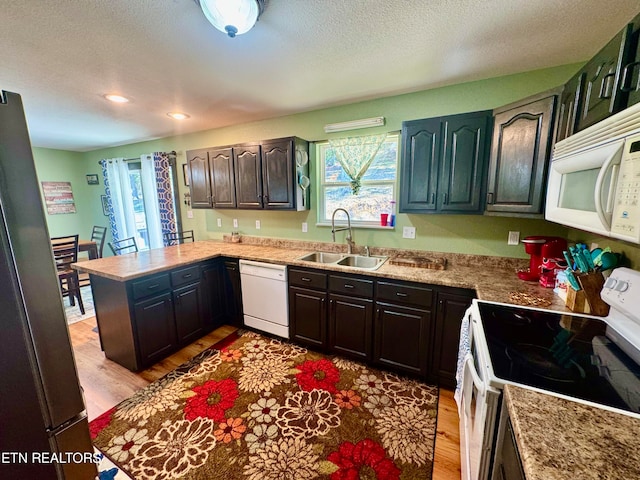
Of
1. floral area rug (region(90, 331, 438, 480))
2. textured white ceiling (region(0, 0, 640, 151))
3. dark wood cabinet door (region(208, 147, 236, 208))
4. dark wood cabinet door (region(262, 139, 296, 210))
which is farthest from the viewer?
dark wood cabinet door (region(208, 147, 236, 208))

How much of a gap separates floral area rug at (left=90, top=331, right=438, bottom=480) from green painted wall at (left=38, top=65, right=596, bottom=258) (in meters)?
1.29

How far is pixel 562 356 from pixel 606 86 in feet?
3.83

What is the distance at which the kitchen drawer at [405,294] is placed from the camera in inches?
78.9

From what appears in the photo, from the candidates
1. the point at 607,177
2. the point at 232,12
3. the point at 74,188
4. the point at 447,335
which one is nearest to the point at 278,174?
the point at 232,12

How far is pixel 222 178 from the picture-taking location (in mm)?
3148

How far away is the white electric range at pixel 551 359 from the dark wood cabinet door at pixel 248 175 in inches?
94.6

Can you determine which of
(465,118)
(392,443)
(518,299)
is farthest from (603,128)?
(392,443)

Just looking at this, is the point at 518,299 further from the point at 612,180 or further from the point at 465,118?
the point at 465,118

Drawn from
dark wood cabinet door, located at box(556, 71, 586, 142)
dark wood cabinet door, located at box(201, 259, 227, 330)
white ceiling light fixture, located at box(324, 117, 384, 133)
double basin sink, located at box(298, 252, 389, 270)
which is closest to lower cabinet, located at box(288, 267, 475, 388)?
double basin sink, located at box(298, 252, 389, 270)

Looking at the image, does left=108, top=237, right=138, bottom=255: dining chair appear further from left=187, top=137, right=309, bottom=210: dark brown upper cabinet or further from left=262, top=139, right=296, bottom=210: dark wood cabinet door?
left=262, top=139, right=296, bottom=210: dark wood cabinet door

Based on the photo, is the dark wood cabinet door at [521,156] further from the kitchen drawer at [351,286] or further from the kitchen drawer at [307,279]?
the kitchen drawer at [307,279]

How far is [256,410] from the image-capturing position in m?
1.87

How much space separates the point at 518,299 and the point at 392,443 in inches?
46.4

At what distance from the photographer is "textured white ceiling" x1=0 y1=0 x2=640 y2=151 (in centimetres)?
132
